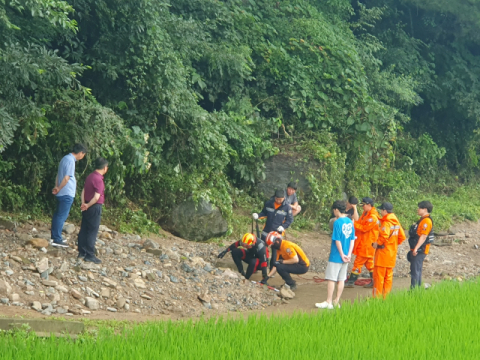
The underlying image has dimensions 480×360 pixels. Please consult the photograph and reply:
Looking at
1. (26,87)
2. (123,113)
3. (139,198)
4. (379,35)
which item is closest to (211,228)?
(139,198)

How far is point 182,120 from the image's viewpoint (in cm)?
1218

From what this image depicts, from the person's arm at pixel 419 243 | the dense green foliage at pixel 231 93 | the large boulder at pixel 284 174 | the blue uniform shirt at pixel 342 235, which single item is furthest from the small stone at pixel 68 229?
the large boulder at pixel 284 174

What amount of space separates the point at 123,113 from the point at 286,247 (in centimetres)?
466

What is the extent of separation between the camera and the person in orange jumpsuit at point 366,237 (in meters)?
9.70

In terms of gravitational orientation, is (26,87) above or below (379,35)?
below

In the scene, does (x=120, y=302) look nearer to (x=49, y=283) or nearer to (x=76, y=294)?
(x=76, y=294)

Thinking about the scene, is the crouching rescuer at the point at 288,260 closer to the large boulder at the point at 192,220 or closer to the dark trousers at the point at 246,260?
the dark trousers at the point at 246,260

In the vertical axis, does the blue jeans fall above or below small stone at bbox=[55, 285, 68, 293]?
above

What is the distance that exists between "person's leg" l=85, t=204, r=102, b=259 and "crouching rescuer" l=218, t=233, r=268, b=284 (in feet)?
7.40

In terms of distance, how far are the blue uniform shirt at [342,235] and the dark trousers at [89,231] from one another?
3.31 metres

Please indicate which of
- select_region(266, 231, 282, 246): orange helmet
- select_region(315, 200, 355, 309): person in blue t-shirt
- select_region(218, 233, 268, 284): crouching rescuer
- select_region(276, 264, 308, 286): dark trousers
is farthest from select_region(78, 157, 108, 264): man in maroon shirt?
select_region(315, 200, 355, 309): person in blue t-shirt

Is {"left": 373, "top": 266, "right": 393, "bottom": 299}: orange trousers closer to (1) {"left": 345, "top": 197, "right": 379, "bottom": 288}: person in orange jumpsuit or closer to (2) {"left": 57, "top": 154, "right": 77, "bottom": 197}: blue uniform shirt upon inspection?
(1) {"left": 345, "top": 197, "right": 379, "bottom": 288}: person in orange jumpsuit

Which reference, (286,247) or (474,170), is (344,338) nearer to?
(286,247)

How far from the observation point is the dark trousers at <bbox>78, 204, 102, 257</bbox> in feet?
27.5
